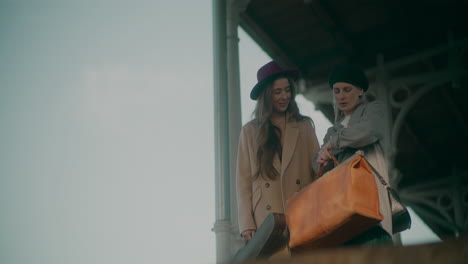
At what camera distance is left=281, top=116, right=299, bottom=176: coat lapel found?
3.22 m

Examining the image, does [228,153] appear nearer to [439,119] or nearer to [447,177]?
[439,119]

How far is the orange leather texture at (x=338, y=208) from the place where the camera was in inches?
93.7

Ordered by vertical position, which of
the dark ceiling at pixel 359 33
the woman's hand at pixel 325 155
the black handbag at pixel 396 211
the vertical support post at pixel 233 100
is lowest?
the black handbag at pixel 396 211

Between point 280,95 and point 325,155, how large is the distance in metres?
0.72

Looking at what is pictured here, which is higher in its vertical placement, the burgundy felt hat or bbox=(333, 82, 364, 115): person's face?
the burgundy felt hat

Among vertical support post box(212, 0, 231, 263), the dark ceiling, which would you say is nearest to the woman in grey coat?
vertical support post box(212, 0, 231, 263)

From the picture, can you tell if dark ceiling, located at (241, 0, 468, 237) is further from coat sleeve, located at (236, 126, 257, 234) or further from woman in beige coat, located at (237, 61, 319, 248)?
coat sleeve, located at (236, 126, 257, 234)

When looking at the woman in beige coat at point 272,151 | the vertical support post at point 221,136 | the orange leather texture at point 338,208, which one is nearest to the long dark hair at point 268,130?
the woman in beige coat at point 272,151

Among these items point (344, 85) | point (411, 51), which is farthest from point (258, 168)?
point (411, 51)

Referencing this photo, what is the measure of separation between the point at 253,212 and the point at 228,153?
1.95 m

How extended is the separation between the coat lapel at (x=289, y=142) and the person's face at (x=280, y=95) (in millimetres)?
101

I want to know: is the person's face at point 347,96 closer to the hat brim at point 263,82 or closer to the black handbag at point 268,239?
the hat brim at point 263,82

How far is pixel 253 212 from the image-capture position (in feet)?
10.8

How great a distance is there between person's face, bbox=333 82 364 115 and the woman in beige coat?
0.44m
